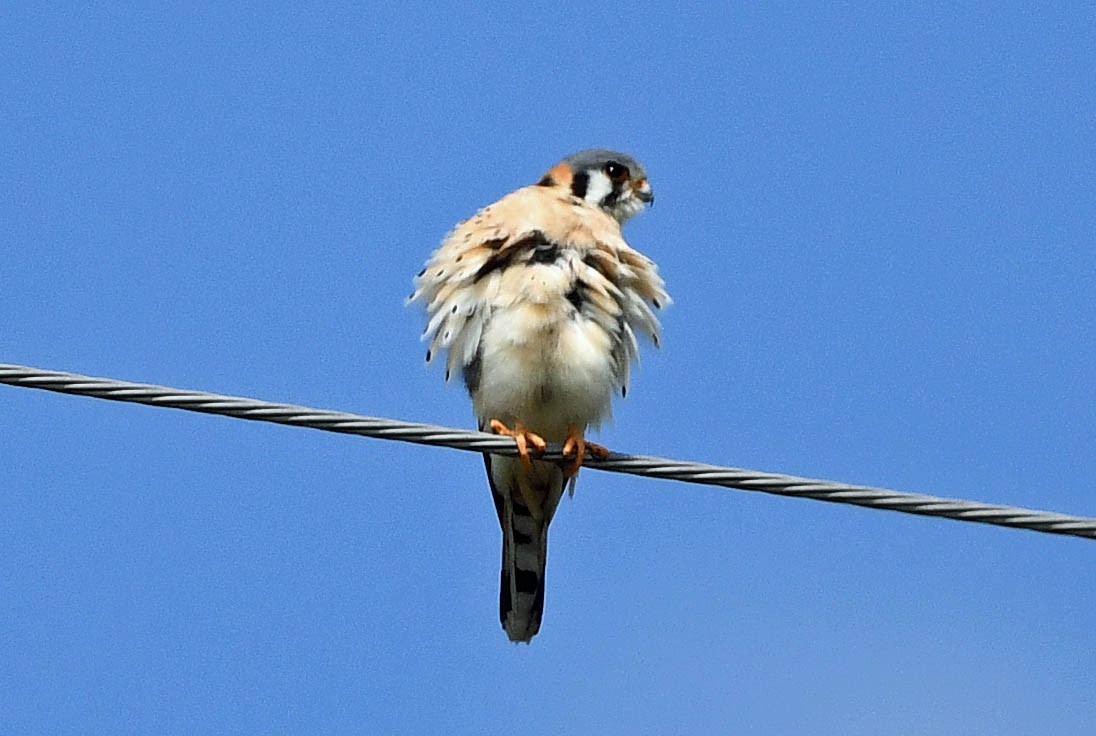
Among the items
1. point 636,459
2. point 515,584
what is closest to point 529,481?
point 515,584

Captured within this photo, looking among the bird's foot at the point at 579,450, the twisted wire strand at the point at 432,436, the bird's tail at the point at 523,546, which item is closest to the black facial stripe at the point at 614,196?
the bird's tail at the point at 523,546

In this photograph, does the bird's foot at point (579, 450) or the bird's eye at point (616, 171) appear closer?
the bird's foot at point (579, 450)

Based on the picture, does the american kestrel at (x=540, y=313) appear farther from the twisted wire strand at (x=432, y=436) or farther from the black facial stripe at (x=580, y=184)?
the twisted wire strand at (x=432, y=436)

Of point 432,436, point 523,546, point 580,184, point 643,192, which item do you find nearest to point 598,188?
point 580,184

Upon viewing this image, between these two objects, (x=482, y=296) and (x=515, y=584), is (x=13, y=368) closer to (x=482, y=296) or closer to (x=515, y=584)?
(x=482, y=296)

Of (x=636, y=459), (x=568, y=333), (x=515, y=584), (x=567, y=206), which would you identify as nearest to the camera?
(x=636, y=459)

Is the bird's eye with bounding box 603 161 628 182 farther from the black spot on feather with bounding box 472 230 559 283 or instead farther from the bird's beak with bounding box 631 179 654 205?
the black spot on feather with bounding box 472 230 559 283
